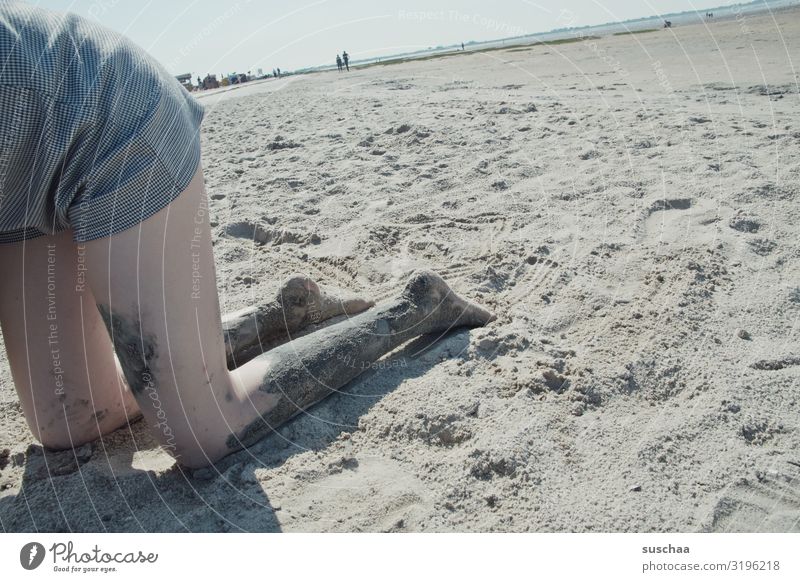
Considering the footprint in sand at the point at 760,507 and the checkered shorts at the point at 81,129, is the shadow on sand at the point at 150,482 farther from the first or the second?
the footprint in sand at the point at 760,507

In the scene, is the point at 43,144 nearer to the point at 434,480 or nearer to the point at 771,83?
the point at 434,480

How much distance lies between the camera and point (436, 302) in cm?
195

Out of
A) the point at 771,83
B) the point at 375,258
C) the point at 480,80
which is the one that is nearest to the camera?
the point at 375,258

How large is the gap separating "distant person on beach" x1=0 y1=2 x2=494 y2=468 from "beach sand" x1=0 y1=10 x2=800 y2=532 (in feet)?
0.31

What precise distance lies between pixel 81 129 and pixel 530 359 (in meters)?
1.26

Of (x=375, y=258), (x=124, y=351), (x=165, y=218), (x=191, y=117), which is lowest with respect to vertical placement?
(x=375, y=258)

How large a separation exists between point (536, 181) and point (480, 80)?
540 centimetres

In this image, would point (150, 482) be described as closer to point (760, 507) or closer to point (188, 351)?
point (188, 351)

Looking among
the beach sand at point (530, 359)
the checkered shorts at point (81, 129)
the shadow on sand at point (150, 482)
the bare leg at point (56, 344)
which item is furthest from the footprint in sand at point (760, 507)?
the bare leg at point (56, 344)

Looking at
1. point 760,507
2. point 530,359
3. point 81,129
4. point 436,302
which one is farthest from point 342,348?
point 760,507

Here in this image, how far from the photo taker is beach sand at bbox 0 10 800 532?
1.34m

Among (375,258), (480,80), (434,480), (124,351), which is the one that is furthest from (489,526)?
(480,80)

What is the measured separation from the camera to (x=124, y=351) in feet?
4.40

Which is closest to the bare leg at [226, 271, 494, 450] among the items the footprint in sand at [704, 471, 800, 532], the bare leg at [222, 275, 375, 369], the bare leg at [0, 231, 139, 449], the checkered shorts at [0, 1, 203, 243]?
the bare leg at [222, 275, 375, 369]
